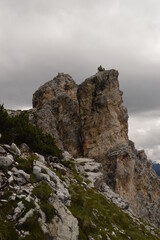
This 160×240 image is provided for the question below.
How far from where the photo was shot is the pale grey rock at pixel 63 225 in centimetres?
1445

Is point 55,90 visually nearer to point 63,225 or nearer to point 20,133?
point 20,133

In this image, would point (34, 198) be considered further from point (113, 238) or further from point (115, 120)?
point (115, 120)

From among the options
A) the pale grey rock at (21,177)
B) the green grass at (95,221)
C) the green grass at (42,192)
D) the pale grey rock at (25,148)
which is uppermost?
the pale grey rock at (25,148)

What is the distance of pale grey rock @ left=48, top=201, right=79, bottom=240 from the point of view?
14.5m

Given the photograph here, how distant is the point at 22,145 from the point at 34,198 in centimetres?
1120

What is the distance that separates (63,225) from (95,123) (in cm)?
5097

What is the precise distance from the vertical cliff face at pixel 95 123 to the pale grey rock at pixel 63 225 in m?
43.0

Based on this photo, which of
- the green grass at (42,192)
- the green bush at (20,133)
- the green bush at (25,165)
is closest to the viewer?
the green grass at (42,192)

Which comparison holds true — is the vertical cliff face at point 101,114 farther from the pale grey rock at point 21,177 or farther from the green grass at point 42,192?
the green grass at point 42,192

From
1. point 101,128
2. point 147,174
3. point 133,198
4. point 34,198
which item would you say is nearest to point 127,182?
point 133,198

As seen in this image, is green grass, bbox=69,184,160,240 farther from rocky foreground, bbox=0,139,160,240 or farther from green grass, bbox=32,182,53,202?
green grass, bbox=32,182,53,202

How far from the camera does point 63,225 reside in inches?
595

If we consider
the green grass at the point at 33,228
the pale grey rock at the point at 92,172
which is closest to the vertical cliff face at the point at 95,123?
the pale grey rock at the point at 92,172

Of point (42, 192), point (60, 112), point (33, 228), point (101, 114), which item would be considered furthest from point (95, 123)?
point (33, 228)
